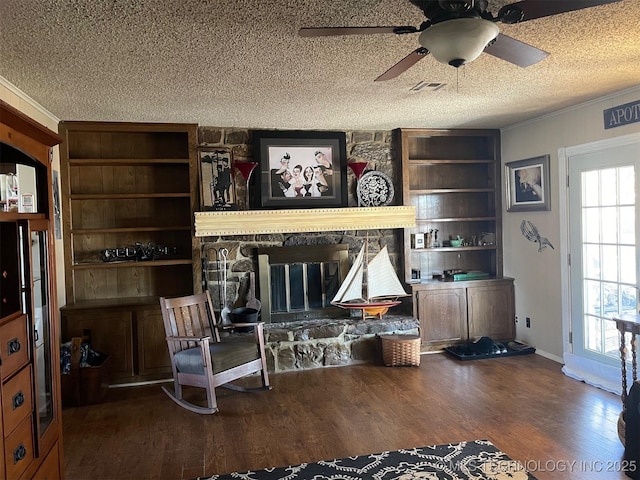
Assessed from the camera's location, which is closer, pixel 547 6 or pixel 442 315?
pixel 547 6


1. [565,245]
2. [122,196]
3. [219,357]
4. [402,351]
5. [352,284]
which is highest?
[122,196]

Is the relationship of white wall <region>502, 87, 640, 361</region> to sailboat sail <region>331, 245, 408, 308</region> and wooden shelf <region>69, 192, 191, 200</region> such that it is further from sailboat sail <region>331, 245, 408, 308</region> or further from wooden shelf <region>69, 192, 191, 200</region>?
wooden shelf <region>69, 192, 191, 200</region>

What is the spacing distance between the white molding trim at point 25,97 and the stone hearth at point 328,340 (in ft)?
8.68

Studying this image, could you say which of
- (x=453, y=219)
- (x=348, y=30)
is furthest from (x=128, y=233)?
(x=348, y=30)

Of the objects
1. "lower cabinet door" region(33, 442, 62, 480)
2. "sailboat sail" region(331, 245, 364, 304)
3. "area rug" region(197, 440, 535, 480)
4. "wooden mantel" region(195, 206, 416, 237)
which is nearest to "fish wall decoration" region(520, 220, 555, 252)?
"wooden mantel" region(195, 206, 416, 237)

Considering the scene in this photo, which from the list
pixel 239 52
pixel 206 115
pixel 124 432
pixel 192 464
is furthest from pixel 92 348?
pixel 239 52

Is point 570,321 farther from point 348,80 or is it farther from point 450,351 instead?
point 348,80

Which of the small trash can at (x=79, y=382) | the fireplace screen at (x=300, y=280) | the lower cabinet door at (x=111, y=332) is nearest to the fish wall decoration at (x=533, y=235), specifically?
the fireplace screen at (x=300, y=280)

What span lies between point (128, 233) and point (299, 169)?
1.82 m

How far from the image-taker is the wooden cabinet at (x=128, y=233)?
4.39 meters

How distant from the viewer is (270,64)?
2.96 metres

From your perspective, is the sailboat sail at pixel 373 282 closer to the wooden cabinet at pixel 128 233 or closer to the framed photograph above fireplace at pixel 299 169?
the framed photograph above fireplace at pixel 299 169

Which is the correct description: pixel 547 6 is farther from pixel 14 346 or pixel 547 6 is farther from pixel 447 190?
pixel 447 190

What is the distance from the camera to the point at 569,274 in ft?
14.9
